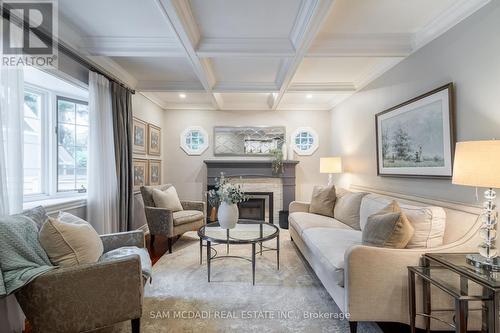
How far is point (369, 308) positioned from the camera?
1723 millimetres

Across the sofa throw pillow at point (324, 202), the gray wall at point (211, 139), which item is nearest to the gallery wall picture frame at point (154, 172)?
the gray wall at point (211, 139)

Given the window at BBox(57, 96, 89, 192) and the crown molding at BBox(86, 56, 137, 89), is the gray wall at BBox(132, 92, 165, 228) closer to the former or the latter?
the crown molding at BBox(86, 56, 137, 89)

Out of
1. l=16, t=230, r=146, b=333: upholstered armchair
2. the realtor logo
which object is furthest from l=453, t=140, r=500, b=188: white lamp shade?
the realtor logo

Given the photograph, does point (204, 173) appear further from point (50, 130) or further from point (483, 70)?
point (483, 70)

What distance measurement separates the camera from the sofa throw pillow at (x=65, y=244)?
5.21 feet

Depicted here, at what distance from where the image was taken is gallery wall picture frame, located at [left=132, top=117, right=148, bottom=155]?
155 inches

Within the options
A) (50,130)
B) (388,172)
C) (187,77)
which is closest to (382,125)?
(388,172)

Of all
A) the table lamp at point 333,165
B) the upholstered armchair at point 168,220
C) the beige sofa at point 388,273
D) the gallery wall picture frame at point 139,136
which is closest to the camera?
the beige sofa at point 388,273

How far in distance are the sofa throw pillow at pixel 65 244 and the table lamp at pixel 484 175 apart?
8.18ft

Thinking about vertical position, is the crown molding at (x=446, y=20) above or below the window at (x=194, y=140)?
above

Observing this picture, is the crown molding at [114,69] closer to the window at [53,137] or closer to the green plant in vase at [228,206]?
the window at [53,137]

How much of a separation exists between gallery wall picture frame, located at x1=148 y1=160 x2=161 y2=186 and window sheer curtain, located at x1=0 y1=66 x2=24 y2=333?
2675 mm

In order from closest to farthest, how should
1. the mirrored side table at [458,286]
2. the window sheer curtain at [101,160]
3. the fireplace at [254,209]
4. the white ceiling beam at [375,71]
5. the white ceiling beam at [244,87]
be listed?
the mirrored side table at [458,286] < the window sheer curtain at [101,160] < the white ceiling beam at [375,71] < the white ceiling beam at [244,87] < the fireplace at [254,209]

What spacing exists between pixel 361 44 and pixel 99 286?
308 cm
